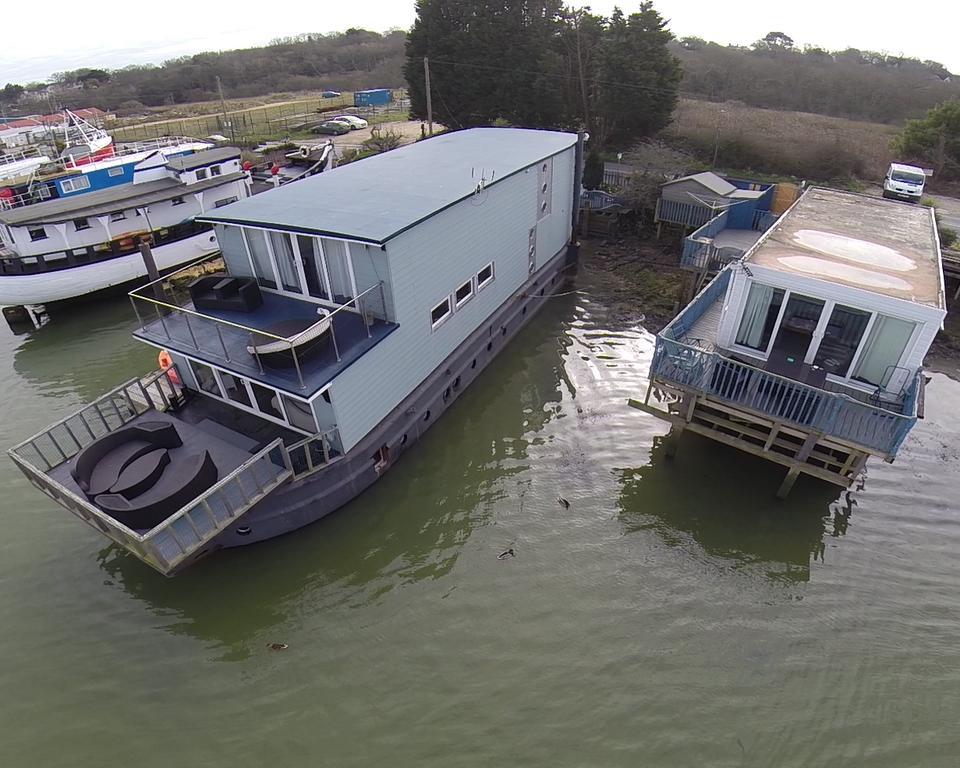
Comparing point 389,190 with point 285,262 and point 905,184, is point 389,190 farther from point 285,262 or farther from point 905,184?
point 905,184

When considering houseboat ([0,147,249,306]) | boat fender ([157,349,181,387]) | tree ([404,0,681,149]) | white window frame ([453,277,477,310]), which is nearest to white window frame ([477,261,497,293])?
white window frame ([453,277,477,310])

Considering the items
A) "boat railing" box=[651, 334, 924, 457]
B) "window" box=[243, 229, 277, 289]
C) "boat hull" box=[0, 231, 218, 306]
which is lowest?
"boat hull" box=[0, 231, 218, 306]

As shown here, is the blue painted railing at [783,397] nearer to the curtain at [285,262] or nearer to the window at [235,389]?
the curtain at [285,262]

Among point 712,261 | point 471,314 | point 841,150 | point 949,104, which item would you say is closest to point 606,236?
point 712,261

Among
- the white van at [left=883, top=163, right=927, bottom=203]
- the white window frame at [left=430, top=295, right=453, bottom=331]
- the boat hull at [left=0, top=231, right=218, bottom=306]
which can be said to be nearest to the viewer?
the white window frame at [left=430, top=295, right=453, bottom=331]

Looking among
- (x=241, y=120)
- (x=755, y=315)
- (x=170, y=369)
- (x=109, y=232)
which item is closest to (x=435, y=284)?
(x=170, y=369)

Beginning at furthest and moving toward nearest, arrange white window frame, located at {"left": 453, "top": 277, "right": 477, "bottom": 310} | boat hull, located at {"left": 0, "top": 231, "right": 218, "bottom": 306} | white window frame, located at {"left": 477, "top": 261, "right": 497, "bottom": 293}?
boat hull, located at {"left": 0, "top": 231, "right": 218, "bottom": 306} → white window frame, located at {"left": 477, "top": 261, "right": 497, "bottom": 293} → white window frame, located at {"left": 453, "top": 277, "right": 477, "bottom": 310}

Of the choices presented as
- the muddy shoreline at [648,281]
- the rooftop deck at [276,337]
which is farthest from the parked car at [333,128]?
the rooftop deck at [276,337]

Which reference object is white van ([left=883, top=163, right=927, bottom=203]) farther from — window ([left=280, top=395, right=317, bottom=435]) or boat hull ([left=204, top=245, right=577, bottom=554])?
window ([left=280, top=395, right=317, bottom=435])
